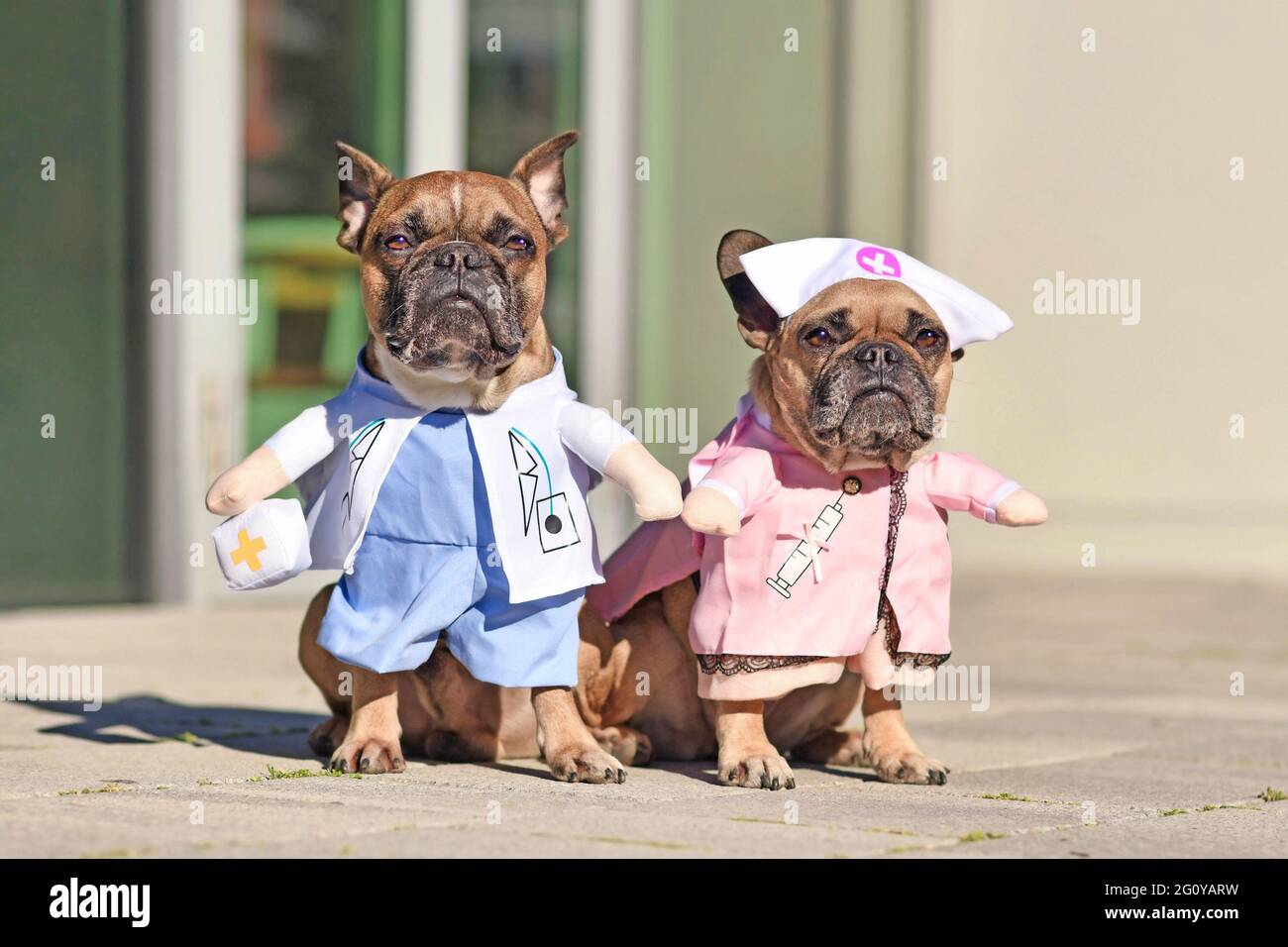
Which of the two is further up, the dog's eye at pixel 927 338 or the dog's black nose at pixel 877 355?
the dog's eye at pixel 927 338

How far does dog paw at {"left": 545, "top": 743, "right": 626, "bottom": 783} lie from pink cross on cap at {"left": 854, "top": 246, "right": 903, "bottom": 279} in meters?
1.33

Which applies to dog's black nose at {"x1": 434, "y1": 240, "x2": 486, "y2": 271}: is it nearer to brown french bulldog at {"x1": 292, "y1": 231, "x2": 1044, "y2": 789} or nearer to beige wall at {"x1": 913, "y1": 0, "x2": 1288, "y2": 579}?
brown french bulldog at {"x1": 292, "y1": 231, "x2": 1044, "y2": 789}

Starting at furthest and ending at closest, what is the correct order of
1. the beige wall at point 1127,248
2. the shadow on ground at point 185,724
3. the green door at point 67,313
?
the beige wall at point 1127,248
the green door at point 67,313
the shadow on ground at point 185,724

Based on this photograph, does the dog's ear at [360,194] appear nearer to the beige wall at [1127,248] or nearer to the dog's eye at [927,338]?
the dog's eye at [927,338]

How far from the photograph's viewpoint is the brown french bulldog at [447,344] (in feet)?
14.0

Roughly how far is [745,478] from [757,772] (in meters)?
0.68

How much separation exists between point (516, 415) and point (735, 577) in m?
0.66

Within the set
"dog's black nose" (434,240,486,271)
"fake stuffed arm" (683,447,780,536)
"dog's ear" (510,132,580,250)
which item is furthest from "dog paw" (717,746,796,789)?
"dog's ear" (510,132,580,250)

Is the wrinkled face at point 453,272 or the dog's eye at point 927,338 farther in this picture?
the dog's eye at point 927,338

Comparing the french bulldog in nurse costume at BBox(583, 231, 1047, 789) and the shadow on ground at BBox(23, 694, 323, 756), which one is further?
the shadow on ground at BBox(23, 694, 323, 756)

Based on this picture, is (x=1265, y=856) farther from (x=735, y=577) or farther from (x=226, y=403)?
(x=226, y=403)

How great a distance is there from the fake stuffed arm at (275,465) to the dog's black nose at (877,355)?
4.21 ft

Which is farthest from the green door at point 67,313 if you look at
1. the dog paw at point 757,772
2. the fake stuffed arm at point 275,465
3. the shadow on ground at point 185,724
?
the dog paw at point 757,772

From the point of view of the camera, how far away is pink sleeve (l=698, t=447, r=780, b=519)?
427 centimetres
